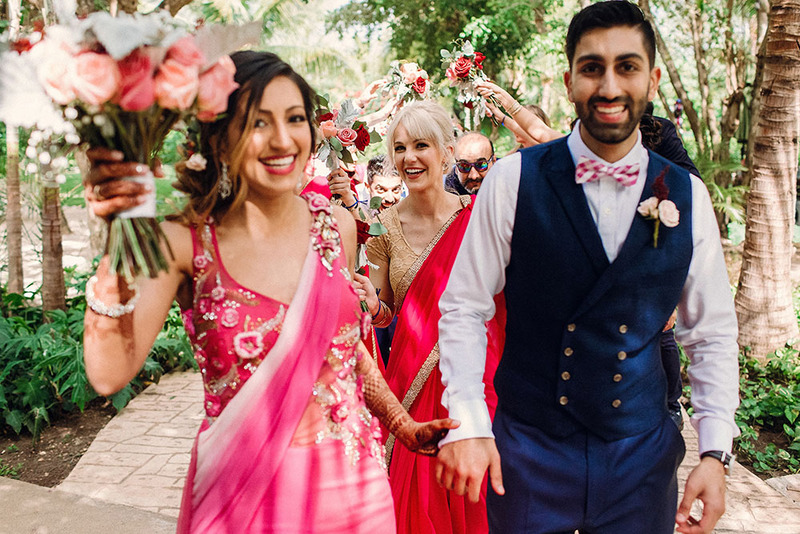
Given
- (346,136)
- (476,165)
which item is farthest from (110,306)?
(476,165)

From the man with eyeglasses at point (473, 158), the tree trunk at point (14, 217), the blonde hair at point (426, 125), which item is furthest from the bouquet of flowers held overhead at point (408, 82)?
the tree trunk at point (14, 217)

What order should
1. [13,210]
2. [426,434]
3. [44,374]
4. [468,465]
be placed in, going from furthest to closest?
[13,210] → [44,374] → [426,434] → [468,465]

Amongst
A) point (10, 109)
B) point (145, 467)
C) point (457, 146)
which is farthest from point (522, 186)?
point (145, 467)

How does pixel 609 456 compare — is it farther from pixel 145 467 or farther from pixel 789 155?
pixel 789 155

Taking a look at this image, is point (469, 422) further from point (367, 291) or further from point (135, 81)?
point (367, 291)

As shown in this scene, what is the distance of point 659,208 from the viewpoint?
6.29 feet

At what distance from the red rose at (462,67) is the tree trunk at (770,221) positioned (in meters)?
2.73

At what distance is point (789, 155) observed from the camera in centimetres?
584

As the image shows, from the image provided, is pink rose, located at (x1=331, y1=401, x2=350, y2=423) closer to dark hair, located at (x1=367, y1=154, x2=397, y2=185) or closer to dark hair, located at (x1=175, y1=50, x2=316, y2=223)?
dark hair, located at (x1=175, y1=50, x2=316, y2=223)

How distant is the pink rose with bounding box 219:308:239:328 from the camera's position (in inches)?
69.4

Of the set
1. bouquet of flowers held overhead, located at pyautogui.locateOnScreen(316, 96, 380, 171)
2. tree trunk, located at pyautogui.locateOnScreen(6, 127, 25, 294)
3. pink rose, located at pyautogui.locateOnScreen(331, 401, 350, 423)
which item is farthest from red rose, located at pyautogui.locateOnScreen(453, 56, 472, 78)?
tree trunk, located at pyautogui.locateOnScreen(6, 127, 25, 294)

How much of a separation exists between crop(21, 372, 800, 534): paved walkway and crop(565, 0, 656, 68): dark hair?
275 centimetres

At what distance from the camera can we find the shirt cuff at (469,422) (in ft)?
6.29

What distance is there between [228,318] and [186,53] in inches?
25.3
